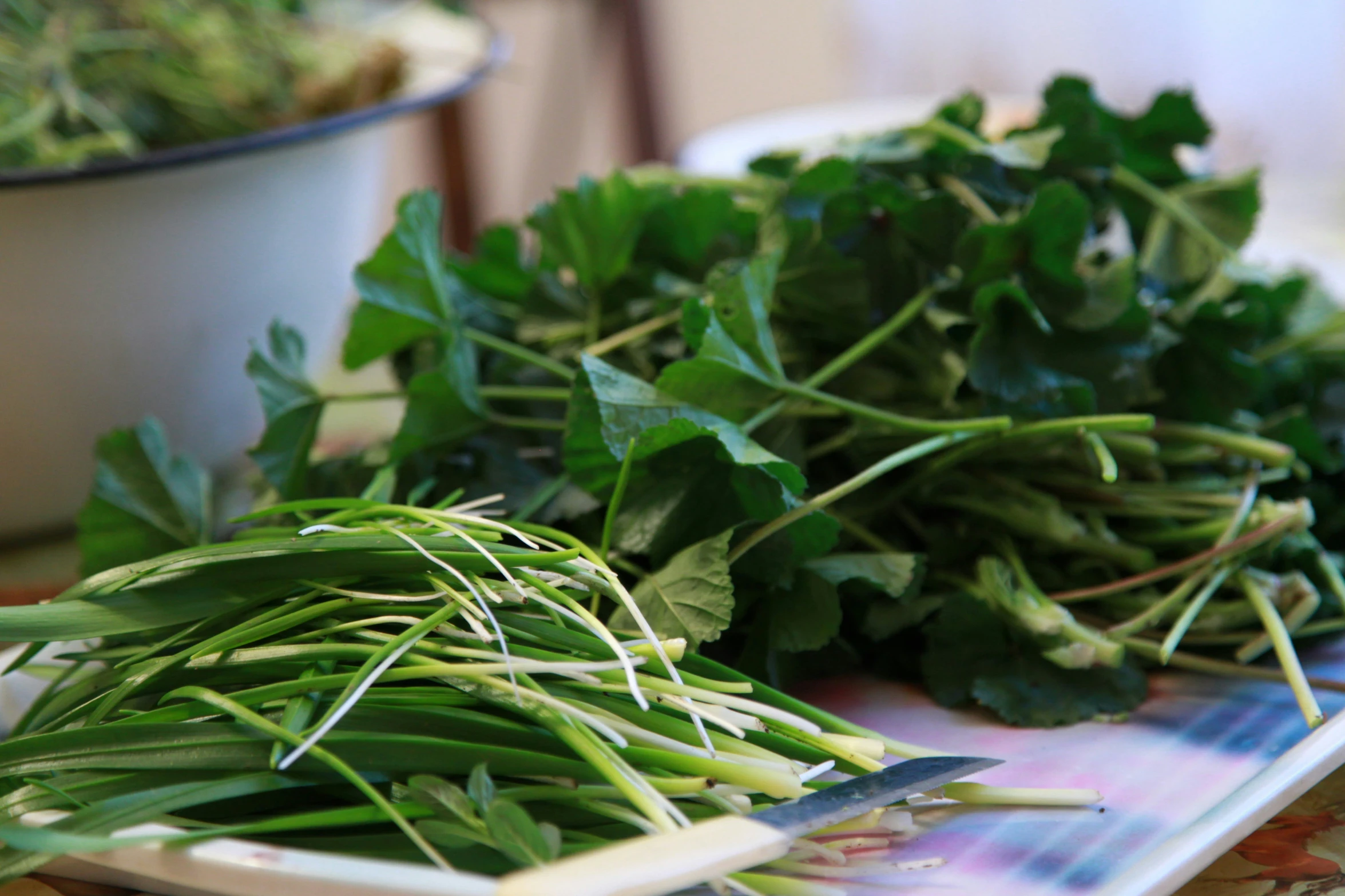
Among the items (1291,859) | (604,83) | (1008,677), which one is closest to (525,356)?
(1008,677)

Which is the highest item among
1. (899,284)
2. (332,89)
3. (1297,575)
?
(332,89)

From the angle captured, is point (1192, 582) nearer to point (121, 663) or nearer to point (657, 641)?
point (657, 641)

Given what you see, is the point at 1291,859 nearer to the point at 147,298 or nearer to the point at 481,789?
the point at 481,789

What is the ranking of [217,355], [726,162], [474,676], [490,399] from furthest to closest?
[726,162] < [217,355] < [490,399] < [474,676]

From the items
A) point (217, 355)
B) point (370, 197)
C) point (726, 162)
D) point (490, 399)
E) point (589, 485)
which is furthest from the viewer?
point (726, 162)

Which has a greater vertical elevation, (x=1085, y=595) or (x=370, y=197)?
(x=370, y=197)

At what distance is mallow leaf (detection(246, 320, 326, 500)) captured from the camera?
54 cm

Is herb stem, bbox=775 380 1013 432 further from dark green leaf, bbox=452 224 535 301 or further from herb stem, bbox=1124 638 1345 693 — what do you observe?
dark green leaf, bbox=452 224 535 301

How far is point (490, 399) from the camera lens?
0.60 m

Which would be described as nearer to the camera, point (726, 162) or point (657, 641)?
point (657, 641)

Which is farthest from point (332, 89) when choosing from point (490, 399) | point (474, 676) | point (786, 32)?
point (786, 32)

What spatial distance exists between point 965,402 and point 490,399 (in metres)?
0.23

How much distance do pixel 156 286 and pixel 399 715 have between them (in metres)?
0.39

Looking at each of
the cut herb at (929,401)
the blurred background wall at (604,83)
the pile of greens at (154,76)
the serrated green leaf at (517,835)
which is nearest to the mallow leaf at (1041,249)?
the cut herb at (929,401)
